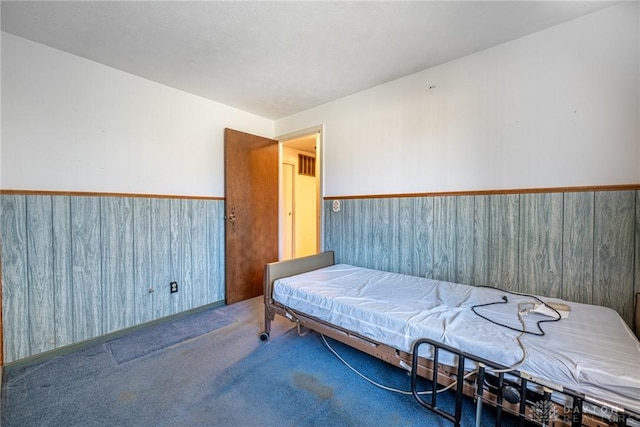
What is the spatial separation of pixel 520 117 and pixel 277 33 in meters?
1.92

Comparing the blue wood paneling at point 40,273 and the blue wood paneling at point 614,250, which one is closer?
the blue wood paneling at point 614,250

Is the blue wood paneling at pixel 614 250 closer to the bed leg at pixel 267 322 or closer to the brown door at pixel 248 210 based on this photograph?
the bed leg at pixel 267 322

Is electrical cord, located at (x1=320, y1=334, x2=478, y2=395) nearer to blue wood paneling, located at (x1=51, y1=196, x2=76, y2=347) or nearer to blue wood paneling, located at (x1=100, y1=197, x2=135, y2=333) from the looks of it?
blue wood paneling, located at (x1=100, y1=197, x2=135, y2=333)

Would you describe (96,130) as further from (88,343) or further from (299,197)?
(299,197)

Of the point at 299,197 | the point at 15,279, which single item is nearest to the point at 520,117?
the point at 299,197

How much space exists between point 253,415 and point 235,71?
269 cm

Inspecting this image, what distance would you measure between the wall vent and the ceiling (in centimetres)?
246

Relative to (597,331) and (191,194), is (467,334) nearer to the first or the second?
(597,331)

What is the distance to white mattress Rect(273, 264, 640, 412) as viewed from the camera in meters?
1.00

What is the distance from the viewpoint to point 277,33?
187 centimetres

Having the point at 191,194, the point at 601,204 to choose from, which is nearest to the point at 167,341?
the point at 191,194

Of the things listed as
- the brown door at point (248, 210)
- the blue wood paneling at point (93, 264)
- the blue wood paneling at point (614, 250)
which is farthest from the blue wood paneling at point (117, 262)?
the blue wood paneling at point (614, 250)

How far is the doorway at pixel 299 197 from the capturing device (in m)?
4.68

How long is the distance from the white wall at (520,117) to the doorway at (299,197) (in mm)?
2085
